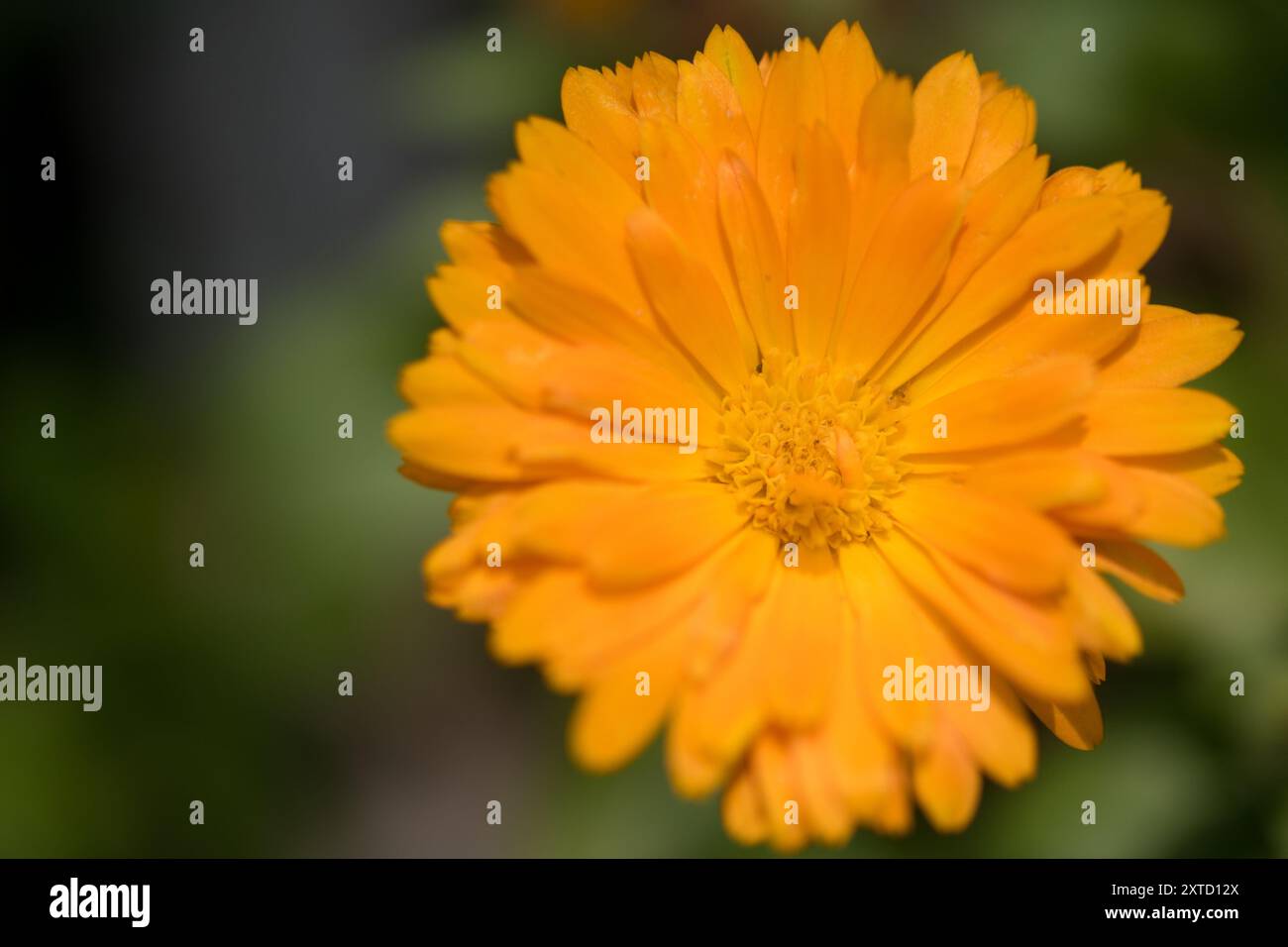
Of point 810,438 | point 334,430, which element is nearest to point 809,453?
point 810,438

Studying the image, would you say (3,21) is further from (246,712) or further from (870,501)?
(870,501)

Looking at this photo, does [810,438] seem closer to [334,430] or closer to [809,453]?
[809,453]

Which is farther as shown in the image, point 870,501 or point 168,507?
point 168,507

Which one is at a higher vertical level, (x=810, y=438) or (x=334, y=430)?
(x=334, y=430)

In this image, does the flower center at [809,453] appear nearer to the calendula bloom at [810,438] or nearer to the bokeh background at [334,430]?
the calendula bloom at [810,438]

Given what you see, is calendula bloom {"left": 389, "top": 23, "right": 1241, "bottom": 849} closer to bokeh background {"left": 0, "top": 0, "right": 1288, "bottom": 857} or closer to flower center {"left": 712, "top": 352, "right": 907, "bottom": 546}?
flower center {"left": 712, "top": 352, "right": 907, "bottom": 546}

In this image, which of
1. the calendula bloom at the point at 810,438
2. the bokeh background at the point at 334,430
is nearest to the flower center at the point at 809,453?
the calendula bloom at the point at 810,438

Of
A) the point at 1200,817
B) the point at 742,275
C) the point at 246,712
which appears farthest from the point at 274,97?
the point at 1200,817
